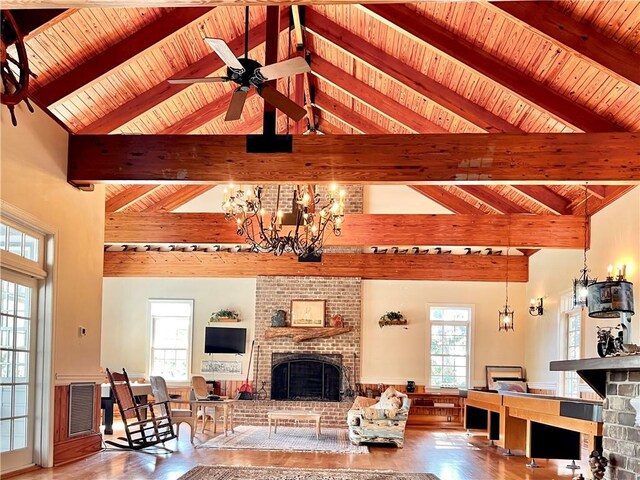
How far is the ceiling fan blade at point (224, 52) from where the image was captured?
5215mm

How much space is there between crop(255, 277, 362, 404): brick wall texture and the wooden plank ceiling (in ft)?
12.1

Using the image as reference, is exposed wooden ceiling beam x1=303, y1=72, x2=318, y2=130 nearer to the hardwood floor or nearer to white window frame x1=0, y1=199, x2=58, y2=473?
white window frame x1=0, y1=199, x2=58, y2=473

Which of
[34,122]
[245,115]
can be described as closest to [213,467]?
[34,122]

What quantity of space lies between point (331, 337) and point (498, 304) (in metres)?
3.36

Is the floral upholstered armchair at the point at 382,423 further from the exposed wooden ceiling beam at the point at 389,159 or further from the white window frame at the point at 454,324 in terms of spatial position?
the white window frame at the point at 454,324

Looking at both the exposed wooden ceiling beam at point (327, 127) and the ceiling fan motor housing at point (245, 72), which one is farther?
the exposed wooden ceiling beam at point (327, 127)

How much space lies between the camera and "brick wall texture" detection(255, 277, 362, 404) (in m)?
14.6

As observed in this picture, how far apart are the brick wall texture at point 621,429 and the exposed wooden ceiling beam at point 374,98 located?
Result: 6462 mm

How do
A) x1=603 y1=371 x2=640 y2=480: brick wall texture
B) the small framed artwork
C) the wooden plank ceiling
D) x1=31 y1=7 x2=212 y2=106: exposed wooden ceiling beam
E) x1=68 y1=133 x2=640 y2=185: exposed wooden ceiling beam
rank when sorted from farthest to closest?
the small framed artwork, x1=31 y1=7 x2=212 y2=106: exposed wooden ceiling beam, x1=68 y1=133 x2=640 y2=185: exposed wooden ceiling beam, the wooden plank ceiling, x1=603 y1=371 x2=640 y2=480: brick wall texture

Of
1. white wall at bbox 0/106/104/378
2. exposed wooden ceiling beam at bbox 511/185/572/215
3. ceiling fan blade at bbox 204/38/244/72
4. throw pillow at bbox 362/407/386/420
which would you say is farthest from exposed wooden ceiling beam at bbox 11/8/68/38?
exposed wooden ceiling beam at bbox 511/185/572/215

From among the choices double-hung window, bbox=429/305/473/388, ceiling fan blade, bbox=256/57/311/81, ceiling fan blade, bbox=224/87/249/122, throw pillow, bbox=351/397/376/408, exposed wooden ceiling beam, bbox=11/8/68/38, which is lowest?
throw pillow, bbox=351/397/376/408

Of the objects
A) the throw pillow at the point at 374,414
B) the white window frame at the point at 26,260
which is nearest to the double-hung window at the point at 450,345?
the throw pillow at the point at 374,414

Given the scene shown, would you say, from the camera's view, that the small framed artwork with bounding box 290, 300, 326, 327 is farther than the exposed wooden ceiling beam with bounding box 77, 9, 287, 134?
Yes

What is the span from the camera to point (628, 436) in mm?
4590
